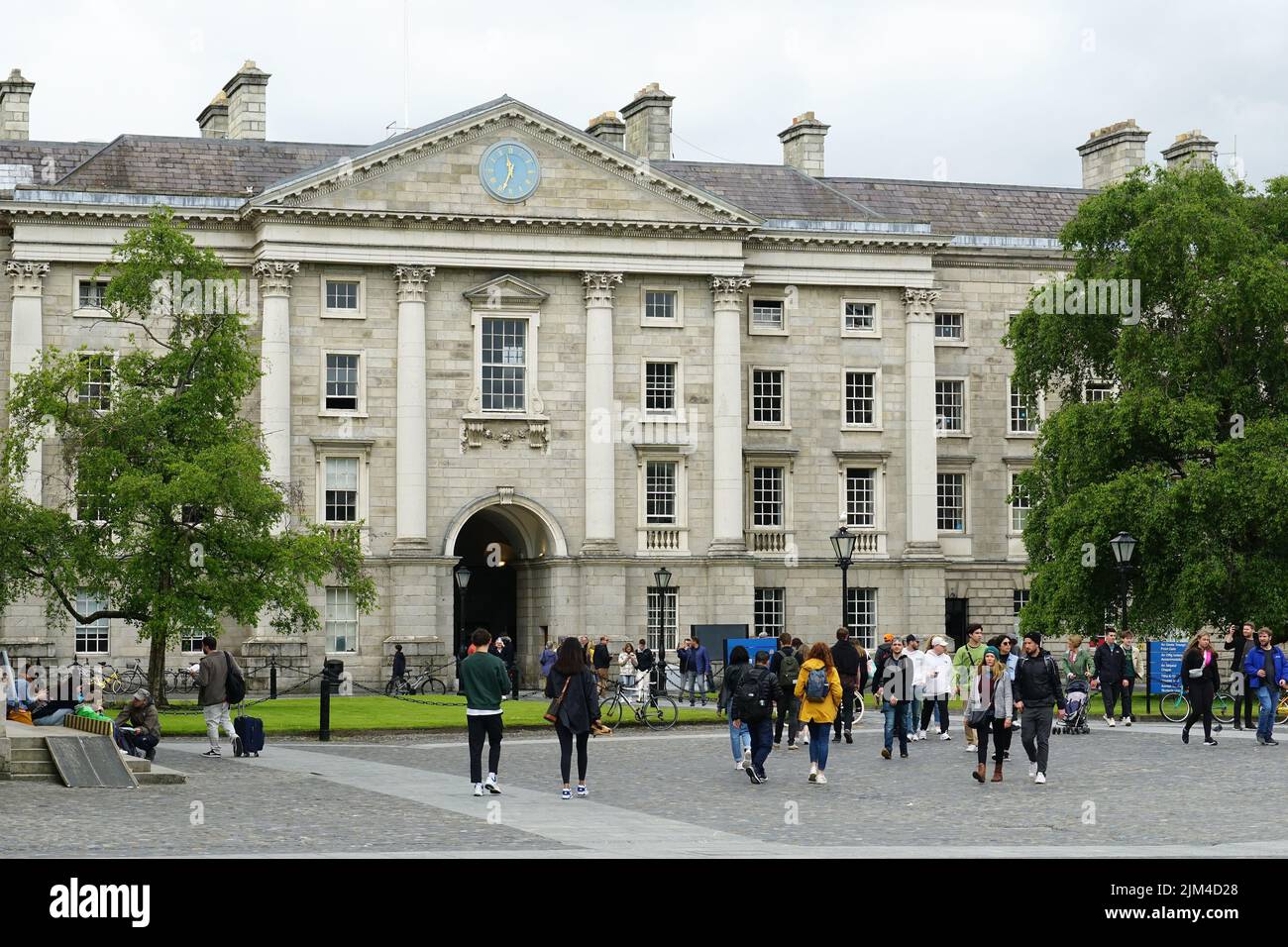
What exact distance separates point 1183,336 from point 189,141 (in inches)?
1227

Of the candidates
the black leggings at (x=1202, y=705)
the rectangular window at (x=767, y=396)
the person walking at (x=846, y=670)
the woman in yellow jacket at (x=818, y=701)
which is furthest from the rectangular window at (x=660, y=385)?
the woman in yellow jacket at (x=818, y=701)

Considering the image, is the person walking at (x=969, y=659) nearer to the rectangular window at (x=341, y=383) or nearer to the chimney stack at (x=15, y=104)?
the rectangular window at (x=341, y=383)

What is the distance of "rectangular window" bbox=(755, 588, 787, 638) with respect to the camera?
63875 mm

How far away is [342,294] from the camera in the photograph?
6044 centimetres

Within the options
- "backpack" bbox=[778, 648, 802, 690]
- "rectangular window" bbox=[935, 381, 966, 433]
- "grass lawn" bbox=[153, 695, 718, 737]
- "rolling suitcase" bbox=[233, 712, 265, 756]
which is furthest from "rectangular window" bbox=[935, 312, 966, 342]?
"rolling suitcase" bbox=[233, 712, 265, 756]

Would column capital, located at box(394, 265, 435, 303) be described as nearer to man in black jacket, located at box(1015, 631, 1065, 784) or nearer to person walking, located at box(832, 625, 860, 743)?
person walking, located at box(832, 625, 860, 743)

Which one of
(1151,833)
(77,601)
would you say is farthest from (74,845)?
(77,601)

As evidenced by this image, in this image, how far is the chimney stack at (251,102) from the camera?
65000mm

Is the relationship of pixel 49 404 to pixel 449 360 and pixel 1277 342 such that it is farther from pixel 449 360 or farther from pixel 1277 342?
pixel 1277 342

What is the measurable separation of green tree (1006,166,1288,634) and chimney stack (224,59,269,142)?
26826 mm

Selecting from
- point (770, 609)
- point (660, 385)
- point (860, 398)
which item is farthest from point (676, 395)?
point (770, 609)

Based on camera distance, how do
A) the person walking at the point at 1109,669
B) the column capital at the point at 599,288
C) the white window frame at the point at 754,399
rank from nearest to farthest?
the person walking at the point at 1109,669 < the column capital at the point at 599,288 < the white window frame at the point at 754,399

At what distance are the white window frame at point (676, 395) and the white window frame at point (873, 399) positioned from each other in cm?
578
